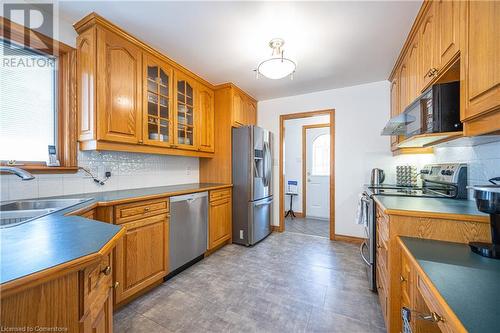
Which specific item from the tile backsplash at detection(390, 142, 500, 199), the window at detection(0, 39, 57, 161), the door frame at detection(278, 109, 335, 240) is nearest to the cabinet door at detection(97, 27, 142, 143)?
the window at detection(0, 39, 57, 161)

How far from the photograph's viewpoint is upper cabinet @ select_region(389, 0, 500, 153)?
0.82m

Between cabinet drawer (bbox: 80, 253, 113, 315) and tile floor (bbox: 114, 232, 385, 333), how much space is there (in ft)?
2.80

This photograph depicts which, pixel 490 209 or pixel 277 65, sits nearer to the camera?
pixel 490 209

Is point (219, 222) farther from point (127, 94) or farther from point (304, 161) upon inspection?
point (304, 161)

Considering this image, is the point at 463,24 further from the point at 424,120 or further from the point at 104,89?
the point at 104,89

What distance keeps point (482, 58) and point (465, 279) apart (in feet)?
3.06

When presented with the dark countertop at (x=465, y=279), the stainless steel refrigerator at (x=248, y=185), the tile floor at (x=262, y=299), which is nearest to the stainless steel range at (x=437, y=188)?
the tile floor at (x=262, y=299)

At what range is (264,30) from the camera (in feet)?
5.98

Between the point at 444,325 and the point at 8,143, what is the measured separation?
106 inches

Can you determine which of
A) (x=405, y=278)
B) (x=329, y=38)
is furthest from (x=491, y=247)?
(x=329, y=38)

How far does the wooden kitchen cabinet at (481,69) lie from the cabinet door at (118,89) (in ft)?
8.01

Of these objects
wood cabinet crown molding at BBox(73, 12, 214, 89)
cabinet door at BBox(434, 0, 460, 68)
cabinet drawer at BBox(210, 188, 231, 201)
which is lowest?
cabinet drawer at BBox(210, 188, 231, 201)

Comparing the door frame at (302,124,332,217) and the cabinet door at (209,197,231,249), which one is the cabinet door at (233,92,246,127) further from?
the door frame at (302,124,332,217)

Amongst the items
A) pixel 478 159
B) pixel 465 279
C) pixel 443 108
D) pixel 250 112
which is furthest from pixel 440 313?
pixel 250 112
